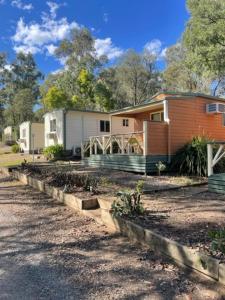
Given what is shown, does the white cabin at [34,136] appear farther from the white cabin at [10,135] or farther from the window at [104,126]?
the white cabin at [10,135]

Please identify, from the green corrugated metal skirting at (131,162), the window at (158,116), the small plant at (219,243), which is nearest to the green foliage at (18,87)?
the window at (158,116)

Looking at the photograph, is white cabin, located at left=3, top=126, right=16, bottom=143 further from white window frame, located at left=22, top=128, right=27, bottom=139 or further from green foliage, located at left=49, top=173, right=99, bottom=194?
green foliage, located at left=49, top=173, right=99, bottom=194

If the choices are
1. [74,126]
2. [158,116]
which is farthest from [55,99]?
[158,116]

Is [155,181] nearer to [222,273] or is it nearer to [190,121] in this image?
[190,121]

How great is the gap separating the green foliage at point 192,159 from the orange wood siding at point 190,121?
1.75ft

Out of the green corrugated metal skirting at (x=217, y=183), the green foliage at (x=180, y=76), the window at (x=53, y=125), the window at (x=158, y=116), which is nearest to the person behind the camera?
the green corrugated metal skirting at (x=217, y=183)

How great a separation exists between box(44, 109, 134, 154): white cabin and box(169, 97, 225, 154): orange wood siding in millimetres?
7610

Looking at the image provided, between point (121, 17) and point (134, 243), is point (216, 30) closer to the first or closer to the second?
point (121, 17)

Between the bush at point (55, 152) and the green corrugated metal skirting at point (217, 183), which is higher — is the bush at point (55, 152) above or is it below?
above

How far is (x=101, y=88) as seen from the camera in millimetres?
28891

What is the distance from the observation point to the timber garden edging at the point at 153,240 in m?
2.90

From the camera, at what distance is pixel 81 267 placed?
137 inches

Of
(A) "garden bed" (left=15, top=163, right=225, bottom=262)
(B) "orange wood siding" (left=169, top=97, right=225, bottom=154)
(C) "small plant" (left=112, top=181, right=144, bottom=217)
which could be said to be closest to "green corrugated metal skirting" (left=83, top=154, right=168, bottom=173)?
(B) "orange wood siding" (left=169, top=97, right=225, bottom=154)

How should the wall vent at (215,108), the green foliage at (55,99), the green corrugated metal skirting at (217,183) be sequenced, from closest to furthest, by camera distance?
the green corrugated metal skirting at (217,183) < the wall vent at (215,108) < the green foliage at (55,99)
